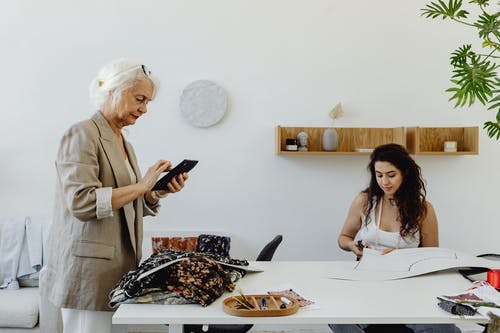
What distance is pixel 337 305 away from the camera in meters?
1.73

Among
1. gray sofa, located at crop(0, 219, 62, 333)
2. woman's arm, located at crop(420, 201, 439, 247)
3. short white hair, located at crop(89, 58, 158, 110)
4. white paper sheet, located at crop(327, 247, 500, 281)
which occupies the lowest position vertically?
gray sofa, located at crop(0, 219, 62, 333)

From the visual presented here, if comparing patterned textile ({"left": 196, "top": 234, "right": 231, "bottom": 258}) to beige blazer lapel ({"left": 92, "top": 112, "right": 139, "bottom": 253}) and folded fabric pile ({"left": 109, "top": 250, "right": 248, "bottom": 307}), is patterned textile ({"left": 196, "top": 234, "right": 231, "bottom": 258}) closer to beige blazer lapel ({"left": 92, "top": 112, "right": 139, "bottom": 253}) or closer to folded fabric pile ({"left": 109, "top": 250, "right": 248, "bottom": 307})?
beige blazer lapel ({"left": 92, "top": 112, "right": 139, "bottom": 253})

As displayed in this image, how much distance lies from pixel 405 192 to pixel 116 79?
160 cm

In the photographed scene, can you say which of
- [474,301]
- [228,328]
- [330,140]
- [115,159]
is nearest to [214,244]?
[228,328]

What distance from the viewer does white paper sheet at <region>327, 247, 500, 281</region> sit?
2.09 meters

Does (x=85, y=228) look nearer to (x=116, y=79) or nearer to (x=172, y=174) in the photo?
(x=172, y=174)

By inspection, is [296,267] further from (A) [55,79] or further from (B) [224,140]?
(A) [55,79]

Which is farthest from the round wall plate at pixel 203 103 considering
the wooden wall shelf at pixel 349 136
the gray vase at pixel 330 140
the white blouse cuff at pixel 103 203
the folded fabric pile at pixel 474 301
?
the folded fabric pile at pixel 474 301

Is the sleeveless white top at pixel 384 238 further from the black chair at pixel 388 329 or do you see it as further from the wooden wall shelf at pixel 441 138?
the wooden wall shelf at pixel 441 138

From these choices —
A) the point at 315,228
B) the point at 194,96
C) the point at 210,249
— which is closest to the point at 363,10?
the point at 194,96

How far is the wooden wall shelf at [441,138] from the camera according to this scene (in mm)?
3439

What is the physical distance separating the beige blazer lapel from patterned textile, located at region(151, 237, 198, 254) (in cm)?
146

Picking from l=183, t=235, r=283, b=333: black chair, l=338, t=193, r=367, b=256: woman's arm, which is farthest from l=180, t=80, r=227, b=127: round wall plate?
l=183, t=235, r=283, b=333: black chair

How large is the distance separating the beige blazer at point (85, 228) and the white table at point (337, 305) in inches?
9.5
